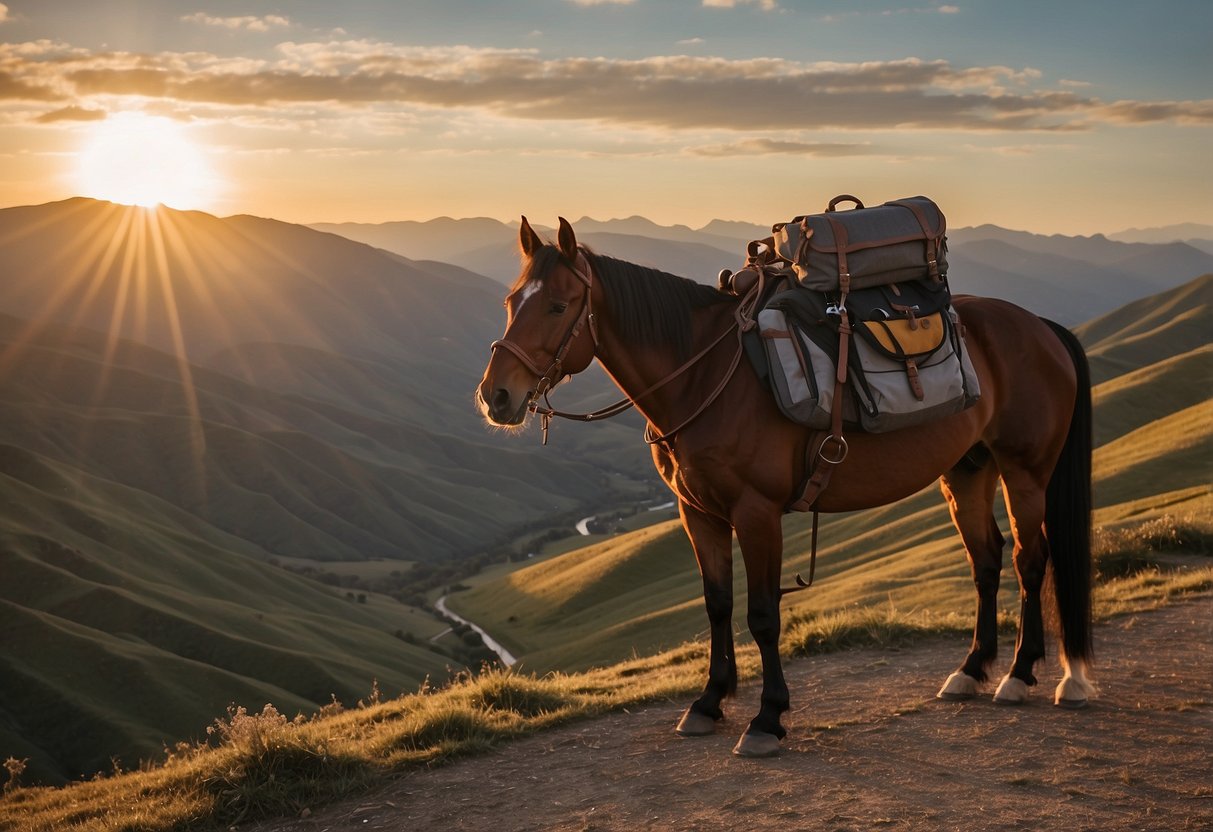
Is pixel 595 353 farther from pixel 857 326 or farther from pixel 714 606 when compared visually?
pixel 714 606

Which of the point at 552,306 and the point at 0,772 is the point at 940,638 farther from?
the point at 0,772

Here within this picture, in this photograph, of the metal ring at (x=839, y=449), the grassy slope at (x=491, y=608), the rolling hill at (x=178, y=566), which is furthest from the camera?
the rolling hill at (x=178, y=566)

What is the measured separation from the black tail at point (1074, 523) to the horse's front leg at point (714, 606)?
3075 mm

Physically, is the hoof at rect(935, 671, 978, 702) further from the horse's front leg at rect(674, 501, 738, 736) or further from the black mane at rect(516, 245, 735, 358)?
the black mane at rect(516, 245, 735, 358)

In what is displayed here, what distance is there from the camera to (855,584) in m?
41.4

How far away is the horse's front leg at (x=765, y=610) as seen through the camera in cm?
739

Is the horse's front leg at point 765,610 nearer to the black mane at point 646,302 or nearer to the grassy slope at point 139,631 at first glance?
the black mane at point 646,302

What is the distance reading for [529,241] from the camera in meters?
7.47

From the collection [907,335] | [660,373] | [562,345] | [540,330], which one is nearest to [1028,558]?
[907,335]

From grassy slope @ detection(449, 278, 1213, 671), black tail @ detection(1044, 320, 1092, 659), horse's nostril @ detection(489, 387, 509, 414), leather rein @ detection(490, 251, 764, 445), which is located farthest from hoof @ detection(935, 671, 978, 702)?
grassy slope @ detection(449, 278, 1213, 671)

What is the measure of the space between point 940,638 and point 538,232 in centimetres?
721

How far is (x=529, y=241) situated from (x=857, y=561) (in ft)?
175

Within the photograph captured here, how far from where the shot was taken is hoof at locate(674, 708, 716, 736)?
8.21 meters

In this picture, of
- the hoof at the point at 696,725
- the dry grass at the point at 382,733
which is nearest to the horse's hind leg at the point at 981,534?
the hoof at the point at 696,725
